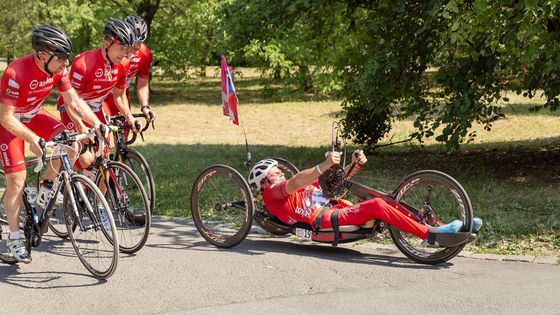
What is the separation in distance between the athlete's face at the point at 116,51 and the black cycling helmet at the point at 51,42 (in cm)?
127

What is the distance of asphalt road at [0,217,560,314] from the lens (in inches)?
211

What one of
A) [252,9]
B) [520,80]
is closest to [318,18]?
[252,9]

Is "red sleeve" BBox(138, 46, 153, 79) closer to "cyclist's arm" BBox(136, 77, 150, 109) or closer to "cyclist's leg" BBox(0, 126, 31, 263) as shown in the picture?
"cyclist's arm" BBox(136, 77, 150, 109)

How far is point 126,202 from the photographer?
23.8 feet

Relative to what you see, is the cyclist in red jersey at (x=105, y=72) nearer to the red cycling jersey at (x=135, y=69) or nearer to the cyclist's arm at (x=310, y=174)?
the red cycling jersey at (x=135, y=69)

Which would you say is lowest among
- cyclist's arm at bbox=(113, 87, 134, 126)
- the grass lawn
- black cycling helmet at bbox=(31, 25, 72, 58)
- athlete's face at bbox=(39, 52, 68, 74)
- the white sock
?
the grass lawn

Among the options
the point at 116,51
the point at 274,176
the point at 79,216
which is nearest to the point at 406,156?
the point at 274,176

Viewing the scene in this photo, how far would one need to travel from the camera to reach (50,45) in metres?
6.07

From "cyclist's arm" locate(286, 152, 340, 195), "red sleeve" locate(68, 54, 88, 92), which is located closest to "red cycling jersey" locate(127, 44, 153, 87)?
"red sleeve" locate(68, 54, 88, 92)

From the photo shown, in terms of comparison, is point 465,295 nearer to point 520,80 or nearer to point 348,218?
point 348,218

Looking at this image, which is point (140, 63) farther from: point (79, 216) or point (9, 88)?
point (79, 216)

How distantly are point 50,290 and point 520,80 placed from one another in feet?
29.5

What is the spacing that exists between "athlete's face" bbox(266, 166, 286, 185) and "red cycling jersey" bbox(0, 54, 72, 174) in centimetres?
189

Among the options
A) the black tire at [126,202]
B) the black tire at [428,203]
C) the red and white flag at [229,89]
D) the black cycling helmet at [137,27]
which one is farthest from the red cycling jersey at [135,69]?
the black tire at [428,203]
